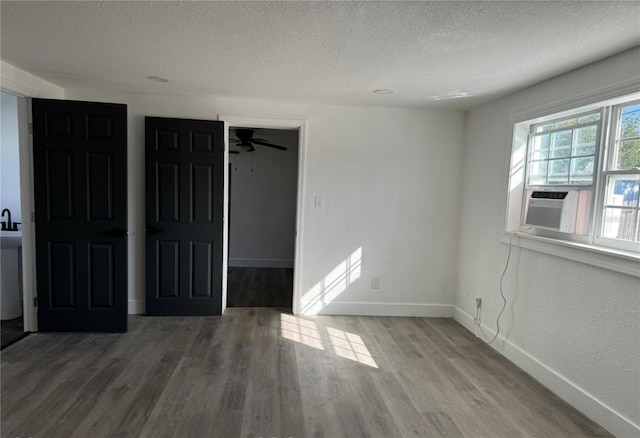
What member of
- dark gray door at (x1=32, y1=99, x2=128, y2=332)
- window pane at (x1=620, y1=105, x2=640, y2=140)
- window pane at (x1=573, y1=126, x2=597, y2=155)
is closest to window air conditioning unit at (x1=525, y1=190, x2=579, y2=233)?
window pane at (x1=573, y1=126, x2=597, y2=155)

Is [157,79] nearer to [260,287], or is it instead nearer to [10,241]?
[10,241]

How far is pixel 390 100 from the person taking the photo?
3514 mm

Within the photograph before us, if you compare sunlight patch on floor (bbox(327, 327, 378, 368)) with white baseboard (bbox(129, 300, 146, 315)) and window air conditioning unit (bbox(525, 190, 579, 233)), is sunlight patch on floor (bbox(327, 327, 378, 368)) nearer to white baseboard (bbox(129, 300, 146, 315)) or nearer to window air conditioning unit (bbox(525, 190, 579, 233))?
window air conditioning unit (bbox(525, 190, 579, 233))

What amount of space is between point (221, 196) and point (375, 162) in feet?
5.53

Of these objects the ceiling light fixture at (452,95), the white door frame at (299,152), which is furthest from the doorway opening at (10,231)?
the ceiling light fixture at (452,95)

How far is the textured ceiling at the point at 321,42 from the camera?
176 centimetres

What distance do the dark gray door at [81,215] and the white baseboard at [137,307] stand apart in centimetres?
50

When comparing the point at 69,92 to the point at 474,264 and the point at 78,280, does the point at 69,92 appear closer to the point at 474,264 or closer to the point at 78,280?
the point at 78,280

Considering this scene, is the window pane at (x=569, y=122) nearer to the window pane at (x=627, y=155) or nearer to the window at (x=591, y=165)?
the window at (x=591, y=165)

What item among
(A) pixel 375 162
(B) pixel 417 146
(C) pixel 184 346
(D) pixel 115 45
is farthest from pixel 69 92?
(B) pixel 417 146

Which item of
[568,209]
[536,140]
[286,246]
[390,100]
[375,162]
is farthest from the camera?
[286,246]

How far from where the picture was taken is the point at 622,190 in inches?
88.2

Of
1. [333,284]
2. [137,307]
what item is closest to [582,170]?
[333,284]

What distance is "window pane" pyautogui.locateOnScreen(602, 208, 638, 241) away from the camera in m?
2.15
